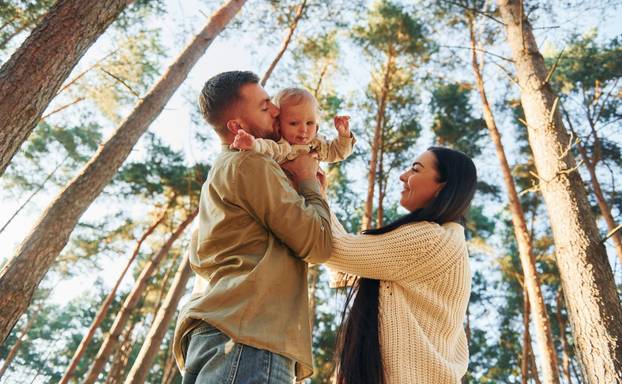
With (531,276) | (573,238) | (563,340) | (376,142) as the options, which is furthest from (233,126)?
(563,340)

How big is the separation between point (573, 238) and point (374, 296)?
260cm

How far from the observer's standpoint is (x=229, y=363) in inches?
51.7

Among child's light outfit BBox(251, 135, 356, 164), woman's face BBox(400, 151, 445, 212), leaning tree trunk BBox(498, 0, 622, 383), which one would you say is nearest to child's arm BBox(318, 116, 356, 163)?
child's light outfit BBox(251, 135, 356, 164)

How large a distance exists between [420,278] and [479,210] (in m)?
13.1

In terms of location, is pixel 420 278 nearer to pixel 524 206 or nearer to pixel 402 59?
pixel 402 59

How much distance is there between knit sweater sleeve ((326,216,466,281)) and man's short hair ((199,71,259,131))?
73 cm

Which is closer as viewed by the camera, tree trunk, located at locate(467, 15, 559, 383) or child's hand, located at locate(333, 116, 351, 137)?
child's hand, located at locate(333, 116, 351, 137)

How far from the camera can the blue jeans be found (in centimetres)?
130

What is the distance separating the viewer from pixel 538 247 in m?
13.0

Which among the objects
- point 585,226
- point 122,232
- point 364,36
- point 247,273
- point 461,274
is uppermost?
point 364,36

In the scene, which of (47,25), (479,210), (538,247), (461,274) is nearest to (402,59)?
(479,210)

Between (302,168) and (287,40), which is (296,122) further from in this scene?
(287,40)

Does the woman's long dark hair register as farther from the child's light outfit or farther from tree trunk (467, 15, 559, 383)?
tree trunk (467, 15, 559, 383)

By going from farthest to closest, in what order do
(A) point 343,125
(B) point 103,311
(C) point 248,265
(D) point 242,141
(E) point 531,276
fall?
1. (B) point 103,311
2. (E) point 531,276
3. (A) point 343,125
4. (D) point 242,141
5. (C) point 248,265
